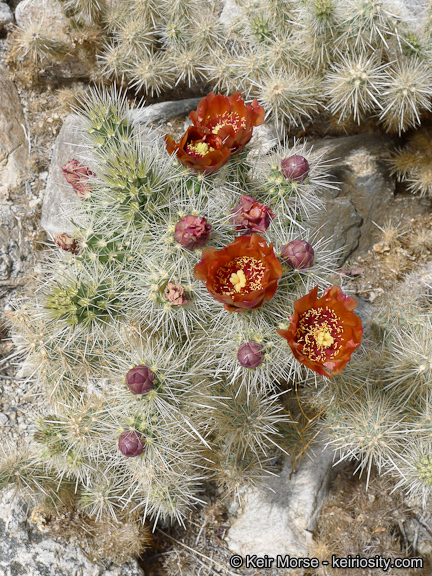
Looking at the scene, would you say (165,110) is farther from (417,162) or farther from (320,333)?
(320,333)

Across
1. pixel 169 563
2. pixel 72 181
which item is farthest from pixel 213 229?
pixel 169 563

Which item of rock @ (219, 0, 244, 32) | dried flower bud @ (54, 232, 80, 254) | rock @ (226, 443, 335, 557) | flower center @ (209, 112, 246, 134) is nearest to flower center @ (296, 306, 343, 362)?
flower center @ (209, 112, 246, 134)

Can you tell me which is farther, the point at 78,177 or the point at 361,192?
the point at 361,192

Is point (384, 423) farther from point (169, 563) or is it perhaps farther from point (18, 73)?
point (18, 73)

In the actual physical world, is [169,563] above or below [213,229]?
below

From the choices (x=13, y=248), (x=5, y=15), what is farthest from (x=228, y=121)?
(x=5, y=15)
